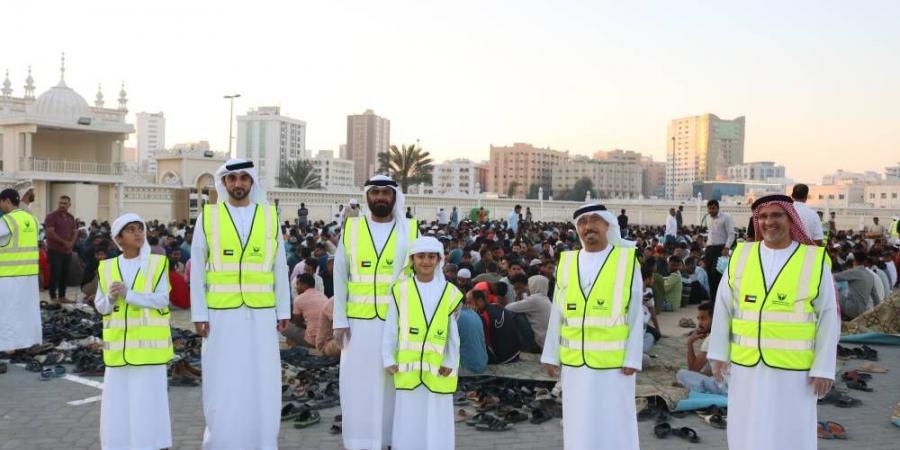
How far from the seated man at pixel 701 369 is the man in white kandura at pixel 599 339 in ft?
8.99

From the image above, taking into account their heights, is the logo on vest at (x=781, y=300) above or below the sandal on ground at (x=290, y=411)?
above

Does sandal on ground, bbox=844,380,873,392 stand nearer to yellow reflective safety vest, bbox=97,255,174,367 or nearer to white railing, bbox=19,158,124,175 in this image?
yellow reflective safety vest, bbox=97,255,174,367

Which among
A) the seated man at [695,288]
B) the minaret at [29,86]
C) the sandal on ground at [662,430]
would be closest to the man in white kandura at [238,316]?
the sandal on ground at [662,430]

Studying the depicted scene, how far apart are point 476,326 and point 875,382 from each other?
149 inches

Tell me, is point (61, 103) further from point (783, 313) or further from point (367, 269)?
point (783, 313)

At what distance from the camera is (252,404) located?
4.92m

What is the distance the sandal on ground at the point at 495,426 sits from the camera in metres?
5.86

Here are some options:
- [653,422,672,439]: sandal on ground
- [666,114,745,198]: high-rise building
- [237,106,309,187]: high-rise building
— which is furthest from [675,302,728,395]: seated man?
[666,114,745,198]: high-rise building

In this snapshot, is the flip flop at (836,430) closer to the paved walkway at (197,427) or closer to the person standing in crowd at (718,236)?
the paved walkway at (197,427)

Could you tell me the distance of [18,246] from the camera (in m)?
8.14

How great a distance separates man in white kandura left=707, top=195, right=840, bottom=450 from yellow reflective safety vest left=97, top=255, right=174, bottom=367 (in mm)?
3285

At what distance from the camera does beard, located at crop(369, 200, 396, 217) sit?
509 centimetres

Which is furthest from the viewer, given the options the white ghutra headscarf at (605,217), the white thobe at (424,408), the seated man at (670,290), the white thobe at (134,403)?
the seated man at (670,290)

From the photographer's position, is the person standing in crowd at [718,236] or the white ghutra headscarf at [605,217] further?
the person standing in crowd at [718,236]
